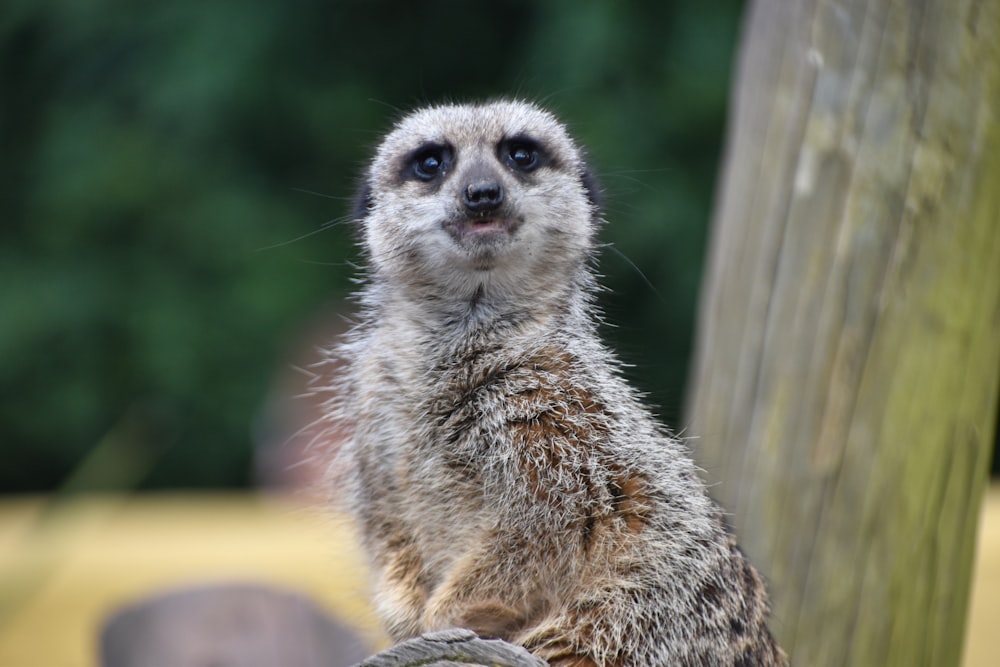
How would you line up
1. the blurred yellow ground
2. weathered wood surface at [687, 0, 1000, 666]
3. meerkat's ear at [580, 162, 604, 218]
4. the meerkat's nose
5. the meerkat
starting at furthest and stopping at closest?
the blurred yellow ground, meerkat's ear at [580, 162, 604, 218], weathered wood surface at [687, 0, 1000, 666], the meerkat's nose, the meerkat

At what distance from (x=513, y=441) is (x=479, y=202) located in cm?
54

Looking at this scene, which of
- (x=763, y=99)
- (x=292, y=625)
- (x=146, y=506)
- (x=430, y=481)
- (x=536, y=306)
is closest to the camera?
(x=430, y=481)

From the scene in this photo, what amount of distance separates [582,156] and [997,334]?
1.09 metres

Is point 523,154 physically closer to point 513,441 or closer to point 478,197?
point 478,197

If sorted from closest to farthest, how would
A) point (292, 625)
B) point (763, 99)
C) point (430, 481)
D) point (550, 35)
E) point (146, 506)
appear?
point (430, 481), point (763, 99), point (292, 625), point (550, 35), point (146, 506)

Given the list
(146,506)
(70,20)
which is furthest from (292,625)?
(70,20)

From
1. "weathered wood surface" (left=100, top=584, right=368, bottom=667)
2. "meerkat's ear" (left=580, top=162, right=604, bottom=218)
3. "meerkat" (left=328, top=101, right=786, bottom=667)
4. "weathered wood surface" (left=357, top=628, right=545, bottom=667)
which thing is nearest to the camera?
"weathered wood surface" (left=357, top=628, right=545, bottom=667)

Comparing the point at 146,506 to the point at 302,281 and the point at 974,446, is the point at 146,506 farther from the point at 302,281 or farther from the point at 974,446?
the point at 974,446

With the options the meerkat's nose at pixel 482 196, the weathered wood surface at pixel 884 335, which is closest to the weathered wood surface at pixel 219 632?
the weathered wood surface at pixel 884 335

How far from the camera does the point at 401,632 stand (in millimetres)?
2447

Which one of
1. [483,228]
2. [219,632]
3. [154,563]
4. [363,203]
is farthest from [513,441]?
[154,563]

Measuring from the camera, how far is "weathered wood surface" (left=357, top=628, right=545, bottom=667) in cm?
190

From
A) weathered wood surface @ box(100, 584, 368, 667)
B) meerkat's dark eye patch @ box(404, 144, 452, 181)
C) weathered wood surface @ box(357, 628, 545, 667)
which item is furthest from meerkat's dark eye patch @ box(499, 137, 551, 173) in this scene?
weathered wood surface @ box(100, 584, 368, 667)

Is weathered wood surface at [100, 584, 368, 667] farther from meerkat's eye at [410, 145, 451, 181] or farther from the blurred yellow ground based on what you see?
meerkat's eye at [410, 145, 451, 181]
